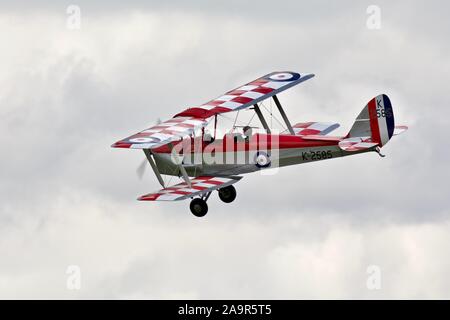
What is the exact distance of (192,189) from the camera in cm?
5572

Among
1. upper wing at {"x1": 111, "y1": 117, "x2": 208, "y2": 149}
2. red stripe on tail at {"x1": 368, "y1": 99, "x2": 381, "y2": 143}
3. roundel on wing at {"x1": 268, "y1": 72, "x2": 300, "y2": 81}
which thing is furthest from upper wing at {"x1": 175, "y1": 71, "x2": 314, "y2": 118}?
red stripe on tail at {"x1": 368, "y1": 99, "x2": 381, "y2": 143}

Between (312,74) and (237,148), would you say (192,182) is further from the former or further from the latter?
(312,74)

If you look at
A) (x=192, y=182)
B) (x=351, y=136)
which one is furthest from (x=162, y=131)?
(x=351, y=136)

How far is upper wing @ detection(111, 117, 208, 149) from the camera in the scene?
178 ft

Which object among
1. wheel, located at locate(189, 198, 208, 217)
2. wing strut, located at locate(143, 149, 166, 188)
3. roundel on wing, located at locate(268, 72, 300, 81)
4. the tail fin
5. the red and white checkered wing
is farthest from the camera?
roundel on wing, located at locate(268, 72, 300, 81)

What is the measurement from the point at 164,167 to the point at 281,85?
5.12m

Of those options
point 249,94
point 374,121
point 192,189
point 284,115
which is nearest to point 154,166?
point 192,189

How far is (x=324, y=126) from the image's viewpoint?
60.7 m

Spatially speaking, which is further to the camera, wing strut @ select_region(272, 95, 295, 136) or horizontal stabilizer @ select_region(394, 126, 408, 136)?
wing strut @ select_region(272, 95, 295, 136)

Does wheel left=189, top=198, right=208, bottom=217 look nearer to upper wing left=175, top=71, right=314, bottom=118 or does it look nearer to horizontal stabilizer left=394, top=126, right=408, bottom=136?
upper wing left=175, top=71, right=314, bottom=118

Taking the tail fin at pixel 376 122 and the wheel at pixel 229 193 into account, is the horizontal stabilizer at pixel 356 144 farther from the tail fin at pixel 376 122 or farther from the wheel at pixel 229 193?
the wheel at pixel 229 193

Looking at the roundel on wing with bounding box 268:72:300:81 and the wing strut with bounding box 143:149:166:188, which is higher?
the roundel on wing with bounding box 268:72:300:81

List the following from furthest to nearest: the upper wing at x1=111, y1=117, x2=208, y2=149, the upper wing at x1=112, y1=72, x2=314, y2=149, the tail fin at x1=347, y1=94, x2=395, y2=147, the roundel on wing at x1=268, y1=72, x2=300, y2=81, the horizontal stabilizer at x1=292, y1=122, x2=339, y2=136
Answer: the roundel on wing at x1=268, y1=72, x2=300, y2=81
the horizontal stabilizer at x1=292, y1=122, x2=339, y2=136
the tail fin at x1=347, y1=94, x2=395, y2=147
the upper wing at x1=112, y1=72, x2=314, y2=149
the upper wing at x1=111, y1=117, x2=208, y2=149

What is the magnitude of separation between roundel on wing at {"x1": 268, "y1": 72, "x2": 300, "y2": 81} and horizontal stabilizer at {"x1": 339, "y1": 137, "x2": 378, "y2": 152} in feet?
17.5
